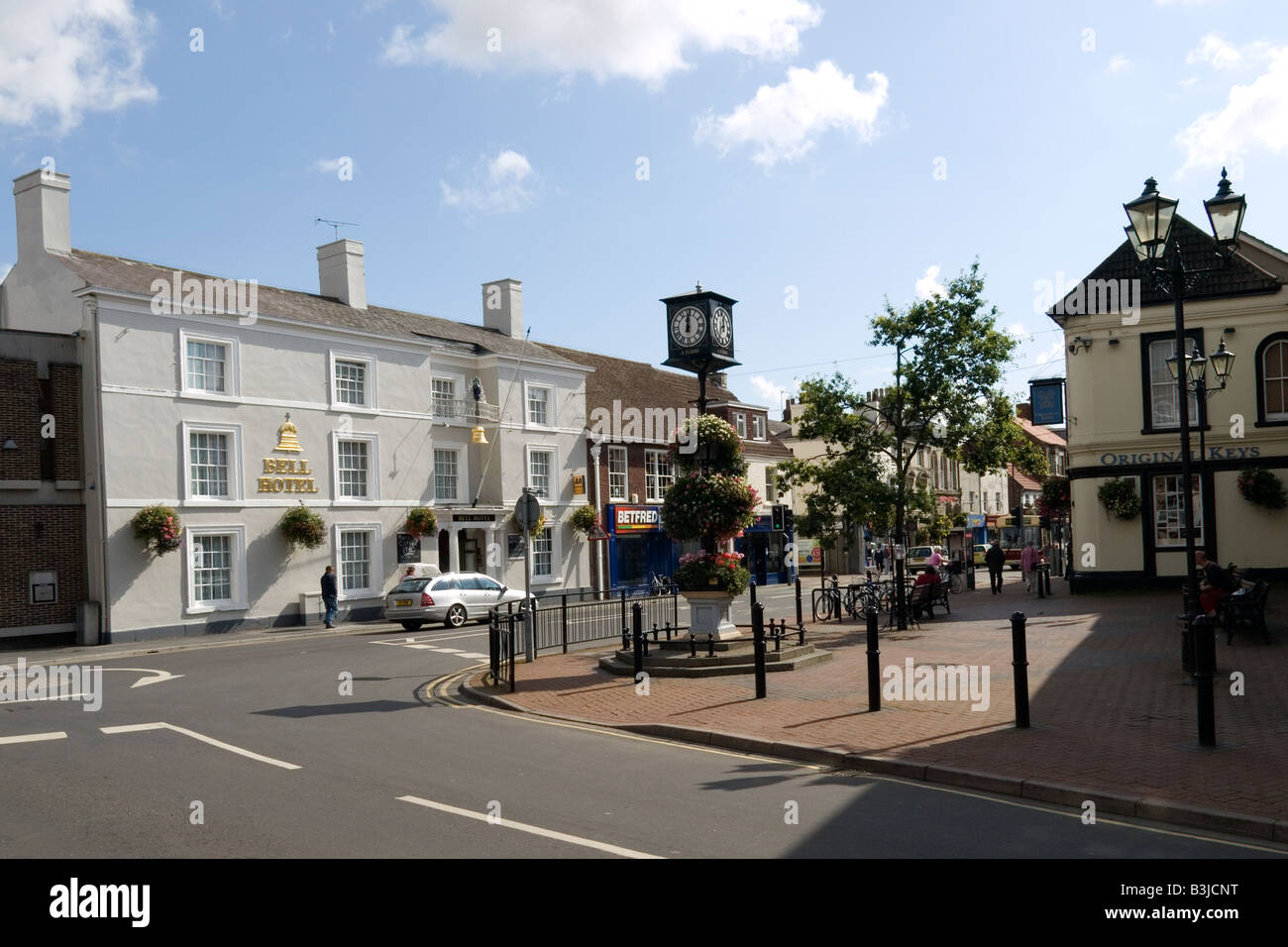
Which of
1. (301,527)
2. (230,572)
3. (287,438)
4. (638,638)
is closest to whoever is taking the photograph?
(638,638)

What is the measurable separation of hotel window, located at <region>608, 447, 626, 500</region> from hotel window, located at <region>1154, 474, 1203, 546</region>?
2105 centimetres

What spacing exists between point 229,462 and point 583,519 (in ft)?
47.6

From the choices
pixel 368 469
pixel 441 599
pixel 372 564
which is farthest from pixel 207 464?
pixel 441 599

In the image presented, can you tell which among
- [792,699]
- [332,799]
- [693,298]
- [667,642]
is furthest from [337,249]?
[332,799]

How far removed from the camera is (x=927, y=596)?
24.1 meters

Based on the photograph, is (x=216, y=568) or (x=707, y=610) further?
(x=216, y=568)

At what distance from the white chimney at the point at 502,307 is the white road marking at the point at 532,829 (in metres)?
35.2

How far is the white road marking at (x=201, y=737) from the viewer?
940cm

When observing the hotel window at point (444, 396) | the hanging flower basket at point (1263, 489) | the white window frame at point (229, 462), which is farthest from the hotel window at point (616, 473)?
the hanging flower basket at point (1263, 489)

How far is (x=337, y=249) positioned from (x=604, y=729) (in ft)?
89.8

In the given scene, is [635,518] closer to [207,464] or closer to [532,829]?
[207,464]

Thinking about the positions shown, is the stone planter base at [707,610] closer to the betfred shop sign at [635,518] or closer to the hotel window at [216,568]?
the hotel window at [216,568]

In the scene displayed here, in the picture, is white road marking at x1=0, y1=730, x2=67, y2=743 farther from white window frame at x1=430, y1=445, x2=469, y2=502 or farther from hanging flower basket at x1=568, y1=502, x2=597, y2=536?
hanging flower basket at x1=568, y1=502, x2=597, y2=536
